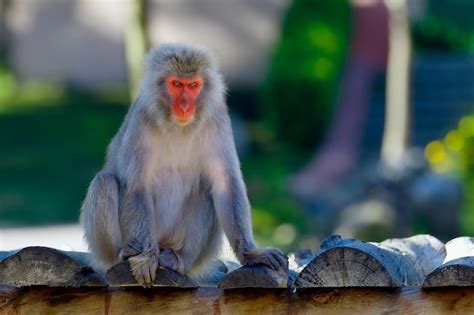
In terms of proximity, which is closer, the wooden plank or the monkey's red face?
the wooden plank

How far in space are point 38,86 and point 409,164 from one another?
29.5ft

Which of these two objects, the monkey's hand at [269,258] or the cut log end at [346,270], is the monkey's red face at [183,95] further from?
the cut log end at [346,270]

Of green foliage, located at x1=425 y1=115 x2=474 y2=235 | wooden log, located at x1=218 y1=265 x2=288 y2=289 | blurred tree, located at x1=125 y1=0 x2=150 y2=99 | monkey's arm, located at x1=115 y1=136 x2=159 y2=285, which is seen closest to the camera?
wooden log, located at x1=218 y1=265 x2=288 y2=289

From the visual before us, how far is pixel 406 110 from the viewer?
45.8 feet

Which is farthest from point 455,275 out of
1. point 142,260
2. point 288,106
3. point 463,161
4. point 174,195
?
point 288,106

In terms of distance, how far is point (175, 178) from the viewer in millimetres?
5914

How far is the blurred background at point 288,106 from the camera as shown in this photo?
41.7 feet

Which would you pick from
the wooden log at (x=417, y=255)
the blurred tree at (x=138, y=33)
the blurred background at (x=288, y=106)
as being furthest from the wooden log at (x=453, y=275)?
A: the blurred tree at (x=138, y=33)

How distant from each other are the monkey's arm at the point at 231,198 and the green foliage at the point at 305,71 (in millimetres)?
10822

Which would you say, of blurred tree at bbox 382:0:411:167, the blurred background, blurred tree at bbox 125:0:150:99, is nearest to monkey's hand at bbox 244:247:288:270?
the blurred background

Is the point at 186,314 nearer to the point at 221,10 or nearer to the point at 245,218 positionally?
the point at 245,218

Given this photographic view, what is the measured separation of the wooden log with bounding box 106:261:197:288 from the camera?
5.16 metres

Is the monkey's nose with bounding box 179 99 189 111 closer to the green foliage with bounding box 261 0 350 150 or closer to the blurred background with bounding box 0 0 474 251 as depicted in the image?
the blurred background with bounding box 0 0 474 251

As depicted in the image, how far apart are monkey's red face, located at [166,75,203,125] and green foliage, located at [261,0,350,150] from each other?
35.8ft
